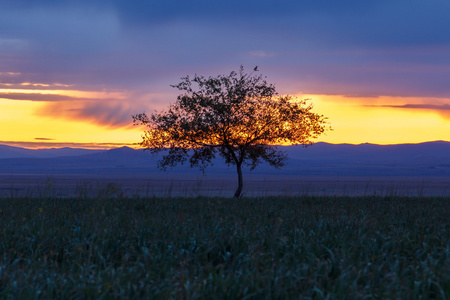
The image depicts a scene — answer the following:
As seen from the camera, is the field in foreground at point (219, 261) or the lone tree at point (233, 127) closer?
the field in foreground at point (219, 261)

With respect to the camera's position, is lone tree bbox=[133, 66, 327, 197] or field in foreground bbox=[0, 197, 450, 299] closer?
field in foreground bbox=[0, 197, 450, 299]

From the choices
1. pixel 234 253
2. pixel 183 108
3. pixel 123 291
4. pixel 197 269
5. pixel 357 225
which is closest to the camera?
pixel 123 291

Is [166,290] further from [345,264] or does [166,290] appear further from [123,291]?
[345,264]

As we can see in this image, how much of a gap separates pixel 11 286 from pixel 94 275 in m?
1.24

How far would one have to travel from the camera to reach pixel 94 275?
764cm

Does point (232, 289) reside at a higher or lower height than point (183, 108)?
lower

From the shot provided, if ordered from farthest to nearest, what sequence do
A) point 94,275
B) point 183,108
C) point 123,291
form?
point 183,108, point 94,275, point 123,291

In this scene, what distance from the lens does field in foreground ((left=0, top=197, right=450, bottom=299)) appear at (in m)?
6.89

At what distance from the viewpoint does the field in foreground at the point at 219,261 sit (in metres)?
6.89

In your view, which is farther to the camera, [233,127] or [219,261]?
[233,127]

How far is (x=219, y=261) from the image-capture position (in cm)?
941

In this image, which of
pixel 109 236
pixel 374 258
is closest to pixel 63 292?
pixel 109 236

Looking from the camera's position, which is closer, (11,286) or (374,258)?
(11,286)

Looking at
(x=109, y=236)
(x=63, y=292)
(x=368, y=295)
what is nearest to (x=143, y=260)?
(x=109, y=236)
